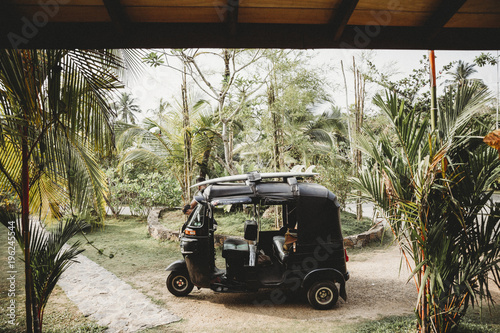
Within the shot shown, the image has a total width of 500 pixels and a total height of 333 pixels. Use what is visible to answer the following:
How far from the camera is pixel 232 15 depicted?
9.07 ft

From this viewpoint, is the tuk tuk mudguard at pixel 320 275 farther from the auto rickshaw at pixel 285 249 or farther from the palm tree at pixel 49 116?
the palm tree at pixel 49 116

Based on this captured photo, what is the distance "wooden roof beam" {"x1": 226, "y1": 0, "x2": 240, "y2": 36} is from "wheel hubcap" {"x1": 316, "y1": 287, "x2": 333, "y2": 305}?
4.29 metres

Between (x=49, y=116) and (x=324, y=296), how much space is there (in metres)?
4.75

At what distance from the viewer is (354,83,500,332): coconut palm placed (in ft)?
11.7

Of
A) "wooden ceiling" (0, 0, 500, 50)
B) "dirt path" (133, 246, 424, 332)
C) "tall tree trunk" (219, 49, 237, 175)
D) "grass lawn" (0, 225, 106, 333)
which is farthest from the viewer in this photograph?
"tall tree trunk" (219, 49, 237, 175)

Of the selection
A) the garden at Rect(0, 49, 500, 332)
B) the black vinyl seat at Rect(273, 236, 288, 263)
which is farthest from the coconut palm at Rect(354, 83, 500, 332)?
the black vinyl seat at Rect(273, 236, 288, 263)

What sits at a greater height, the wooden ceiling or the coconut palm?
the wooden ceiling

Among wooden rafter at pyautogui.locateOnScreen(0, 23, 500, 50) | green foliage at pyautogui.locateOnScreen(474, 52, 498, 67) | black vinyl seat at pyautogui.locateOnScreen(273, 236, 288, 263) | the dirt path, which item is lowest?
the dirt path

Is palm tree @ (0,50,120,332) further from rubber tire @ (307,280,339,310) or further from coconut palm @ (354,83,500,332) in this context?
rubber tire @ (307,280,339,310)

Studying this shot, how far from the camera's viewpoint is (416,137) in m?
3.70

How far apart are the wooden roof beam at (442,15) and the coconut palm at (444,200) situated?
81 cm

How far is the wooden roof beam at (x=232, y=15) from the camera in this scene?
2.67m

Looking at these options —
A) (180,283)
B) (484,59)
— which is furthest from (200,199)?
(484,59)

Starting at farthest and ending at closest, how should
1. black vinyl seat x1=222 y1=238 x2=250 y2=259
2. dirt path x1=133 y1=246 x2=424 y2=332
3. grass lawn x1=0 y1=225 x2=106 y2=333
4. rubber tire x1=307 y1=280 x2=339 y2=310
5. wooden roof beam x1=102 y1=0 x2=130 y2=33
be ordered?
black vinyl seat x1=222 y1=238 x2=250 y2=259, rubber tire x1=307 y1=280 x2=339 y2=310, dirt path x1=133 y1=246 x2=424 y2=332, grass lawn x1=0 y1=225 x2=106 y2=333, wooden roof beam x1=102 y1=0 x2=130 y2=33
